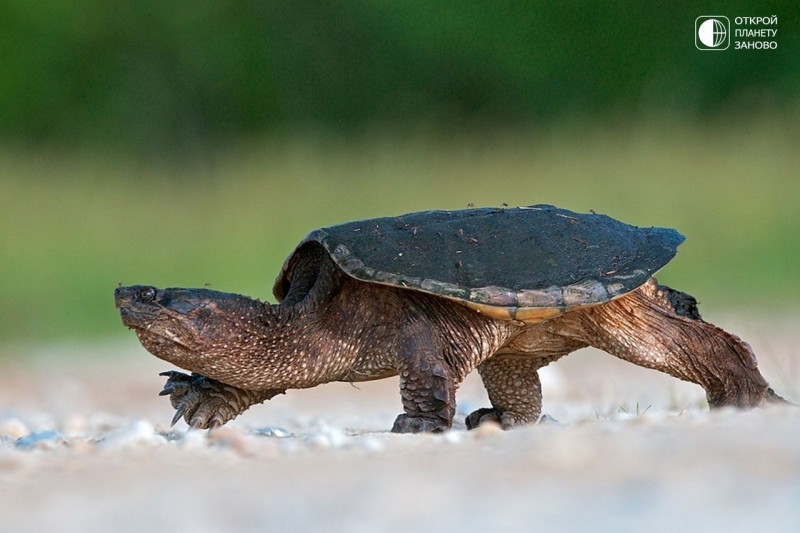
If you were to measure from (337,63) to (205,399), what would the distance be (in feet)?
46.1

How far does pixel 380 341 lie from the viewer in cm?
360

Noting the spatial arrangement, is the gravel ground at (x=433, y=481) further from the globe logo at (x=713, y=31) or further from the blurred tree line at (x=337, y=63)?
the globe logo at (x=713, y=31)

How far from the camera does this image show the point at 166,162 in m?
13.8

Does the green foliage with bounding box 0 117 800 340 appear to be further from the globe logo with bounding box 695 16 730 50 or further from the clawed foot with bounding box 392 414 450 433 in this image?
the clawed foot with bounding box 392 414 450 433

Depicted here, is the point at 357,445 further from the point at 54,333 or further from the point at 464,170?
the point at 464,170

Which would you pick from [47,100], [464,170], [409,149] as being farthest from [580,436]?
[47,100]

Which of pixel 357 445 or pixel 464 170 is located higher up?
pixel 464 170

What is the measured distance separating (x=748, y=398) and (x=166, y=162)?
10.9 m

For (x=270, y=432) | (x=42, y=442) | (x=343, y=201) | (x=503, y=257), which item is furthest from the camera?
(x=343, y=201)

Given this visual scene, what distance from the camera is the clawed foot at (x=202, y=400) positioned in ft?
12.3

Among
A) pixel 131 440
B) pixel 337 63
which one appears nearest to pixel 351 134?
pixel 337 63

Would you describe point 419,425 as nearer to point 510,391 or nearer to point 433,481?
point 510,391

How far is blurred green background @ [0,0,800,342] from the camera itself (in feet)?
30.9

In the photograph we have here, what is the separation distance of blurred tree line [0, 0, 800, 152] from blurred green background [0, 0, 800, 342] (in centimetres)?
4
